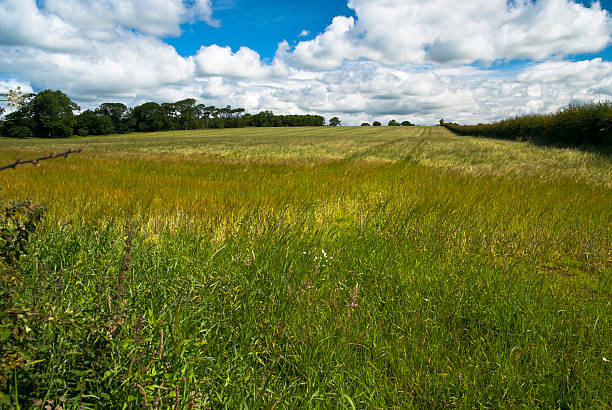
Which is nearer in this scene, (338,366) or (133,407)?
(133,407)

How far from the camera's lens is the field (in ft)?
4.93

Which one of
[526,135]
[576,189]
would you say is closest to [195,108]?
[526,135]

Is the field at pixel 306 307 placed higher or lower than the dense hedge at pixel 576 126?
lower

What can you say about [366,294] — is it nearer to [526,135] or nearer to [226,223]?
[226,223]

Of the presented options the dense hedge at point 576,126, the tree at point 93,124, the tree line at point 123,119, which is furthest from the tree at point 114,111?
the dense hedge at point 576,126

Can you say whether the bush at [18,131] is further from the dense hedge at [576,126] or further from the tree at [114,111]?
the dense hedge at [576,126]

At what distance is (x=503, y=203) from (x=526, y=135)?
3212 cm

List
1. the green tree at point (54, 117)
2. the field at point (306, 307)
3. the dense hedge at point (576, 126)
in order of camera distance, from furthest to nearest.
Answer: the green tree at point (54, 117)
the dense hedge at point (576, 126)
the field at point (306, 307)

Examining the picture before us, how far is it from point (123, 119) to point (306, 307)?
327 ft

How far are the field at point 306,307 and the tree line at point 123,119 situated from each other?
4783 cm

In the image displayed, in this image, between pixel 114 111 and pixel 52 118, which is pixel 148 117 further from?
pixel 52 118

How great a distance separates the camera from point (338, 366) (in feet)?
5.68

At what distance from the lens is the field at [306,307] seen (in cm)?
150

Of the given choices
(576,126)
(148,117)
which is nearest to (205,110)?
(148,117)
